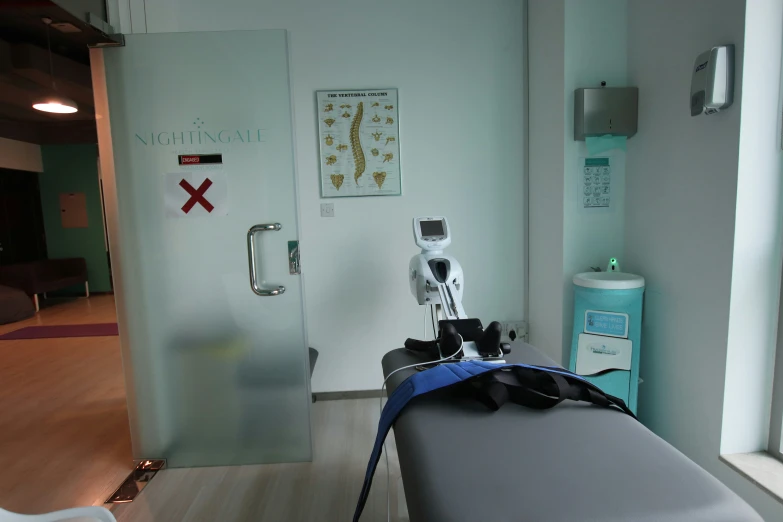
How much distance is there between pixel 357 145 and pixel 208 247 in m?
1.10

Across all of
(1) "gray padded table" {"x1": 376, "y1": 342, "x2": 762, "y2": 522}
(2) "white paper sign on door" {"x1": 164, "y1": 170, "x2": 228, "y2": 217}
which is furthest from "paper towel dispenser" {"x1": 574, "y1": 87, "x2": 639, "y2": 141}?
(2) "white paper sign on door" {"x1": 164, "y1": 170, "x2": 228, "y2": 217}

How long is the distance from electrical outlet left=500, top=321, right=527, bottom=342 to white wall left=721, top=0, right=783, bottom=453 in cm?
121

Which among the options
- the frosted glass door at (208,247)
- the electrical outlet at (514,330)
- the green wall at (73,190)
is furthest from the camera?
the green wall at (73,190)

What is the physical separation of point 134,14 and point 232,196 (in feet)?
4.83

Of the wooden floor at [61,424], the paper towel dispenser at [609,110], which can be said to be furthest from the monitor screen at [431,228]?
the wooden floor at [61,424]

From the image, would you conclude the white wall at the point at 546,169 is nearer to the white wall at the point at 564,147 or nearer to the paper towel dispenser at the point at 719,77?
the white wall at the point at 564,147

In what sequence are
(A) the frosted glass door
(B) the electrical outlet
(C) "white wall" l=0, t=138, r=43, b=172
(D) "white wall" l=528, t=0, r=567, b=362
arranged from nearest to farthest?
1. (A) the frosted glass door
2. (D) "white wall" l=528, t=0, r=567, b=362
3. (B) the electrical outlet
4. (C) "white wall" l=0, t=138, r=43, b=172

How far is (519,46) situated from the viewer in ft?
8.36

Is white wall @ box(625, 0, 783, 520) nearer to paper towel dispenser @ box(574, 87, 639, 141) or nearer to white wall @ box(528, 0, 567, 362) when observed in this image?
paper towel dispenser @ box(574, 87, 639, 141)

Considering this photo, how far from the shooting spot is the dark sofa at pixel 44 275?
5613 millimetres

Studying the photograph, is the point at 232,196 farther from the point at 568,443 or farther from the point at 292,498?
the point at 568,443

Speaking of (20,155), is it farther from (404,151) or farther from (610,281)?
(610,281)

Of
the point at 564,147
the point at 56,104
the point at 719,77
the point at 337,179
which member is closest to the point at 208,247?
the point at 337,179

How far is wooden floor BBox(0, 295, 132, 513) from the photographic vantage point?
1.90 m
